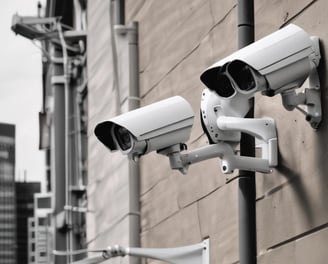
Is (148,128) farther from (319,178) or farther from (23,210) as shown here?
(23,210)

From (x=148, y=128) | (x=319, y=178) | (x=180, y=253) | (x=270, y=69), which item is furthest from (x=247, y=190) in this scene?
(x=180, y=253)

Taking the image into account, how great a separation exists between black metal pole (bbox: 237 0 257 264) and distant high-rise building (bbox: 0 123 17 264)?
169 feet

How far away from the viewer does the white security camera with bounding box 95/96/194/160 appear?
27.1 feet

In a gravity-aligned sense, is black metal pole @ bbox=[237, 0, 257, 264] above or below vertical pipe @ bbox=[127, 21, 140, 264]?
below

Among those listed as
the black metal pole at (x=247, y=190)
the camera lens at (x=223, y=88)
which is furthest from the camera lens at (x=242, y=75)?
the black metal pole at (x=247, y=190)

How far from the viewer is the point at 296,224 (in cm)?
831

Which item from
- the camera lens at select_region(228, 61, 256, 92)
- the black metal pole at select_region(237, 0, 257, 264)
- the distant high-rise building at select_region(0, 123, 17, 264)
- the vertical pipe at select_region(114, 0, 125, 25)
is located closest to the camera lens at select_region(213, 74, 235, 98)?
the camera lens at select_region(228, 61, 256, 92)

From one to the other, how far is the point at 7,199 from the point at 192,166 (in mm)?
52876

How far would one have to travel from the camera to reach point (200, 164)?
10445mm

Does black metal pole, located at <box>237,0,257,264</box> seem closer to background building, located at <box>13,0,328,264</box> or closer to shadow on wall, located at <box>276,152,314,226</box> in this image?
background building, located at <box>13,0,328,264</box>

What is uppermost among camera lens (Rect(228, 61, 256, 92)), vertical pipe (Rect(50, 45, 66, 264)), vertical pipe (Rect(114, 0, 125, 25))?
vertical pipe (Rect(50, 45, 66, 264))

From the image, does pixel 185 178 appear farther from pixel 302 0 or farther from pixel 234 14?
pixel 302 0

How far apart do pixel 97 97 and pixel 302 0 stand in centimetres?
646

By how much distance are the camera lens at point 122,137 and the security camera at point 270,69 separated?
2.41 ft
